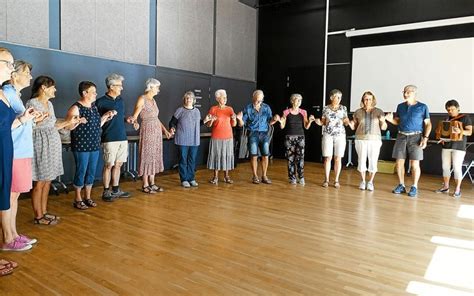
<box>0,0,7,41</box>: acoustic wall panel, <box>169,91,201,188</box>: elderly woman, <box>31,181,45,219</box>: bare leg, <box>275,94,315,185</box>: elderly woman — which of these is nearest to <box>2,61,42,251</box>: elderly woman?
<box>31,181,45,219</box>: bare leg

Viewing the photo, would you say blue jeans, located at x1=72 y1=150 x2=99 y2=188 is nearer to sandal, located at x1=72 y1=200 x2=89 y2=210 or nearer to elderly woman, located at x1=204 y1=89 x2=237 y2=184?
sandal, located at x1=72 y1=200 x2=89 y2=210

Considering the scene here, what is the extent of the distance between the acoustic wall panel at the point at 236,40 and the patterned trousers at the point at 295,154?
3155 mm

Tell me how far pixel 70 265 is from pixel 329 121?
407cm

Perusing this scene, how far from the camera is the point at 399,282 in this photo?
2.40 meters

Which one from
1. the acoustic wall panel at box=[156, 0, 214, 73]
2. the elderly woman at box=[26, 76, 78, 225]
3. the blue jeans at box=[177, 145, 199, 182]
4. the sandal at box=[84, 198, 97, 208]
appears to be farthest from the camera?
the acoustic wall panel at box=[156, 0, 214, 73]

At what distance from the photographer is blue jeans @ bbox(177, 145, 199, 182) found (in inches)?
214

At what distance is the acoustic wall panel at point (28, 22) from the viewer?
4.68m

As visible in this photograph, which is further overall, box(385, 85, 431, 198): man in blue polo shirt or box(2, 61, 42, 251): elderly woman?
box(385, 85, 431, 198): man in blue polo shirt

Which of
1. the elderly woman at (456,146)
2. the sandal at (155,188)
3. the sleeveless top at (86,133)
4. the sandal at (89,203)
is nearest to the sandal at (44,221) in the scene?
the sandal at (89,203)

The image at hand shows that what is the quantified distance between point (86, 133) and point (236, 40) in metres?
5.57

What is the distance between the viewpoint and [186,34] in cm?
731

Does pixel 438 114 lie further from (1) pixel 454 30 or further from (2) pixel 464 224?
(2) pixel 464 224

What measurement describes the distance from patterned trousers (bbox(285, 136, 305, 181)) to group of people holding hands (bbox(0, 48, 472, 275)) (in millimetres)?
15

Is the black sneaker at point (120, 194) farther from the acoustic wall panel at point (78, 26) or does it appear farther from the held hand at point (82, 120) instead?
the acoustic wall panel at point (78, 26)
